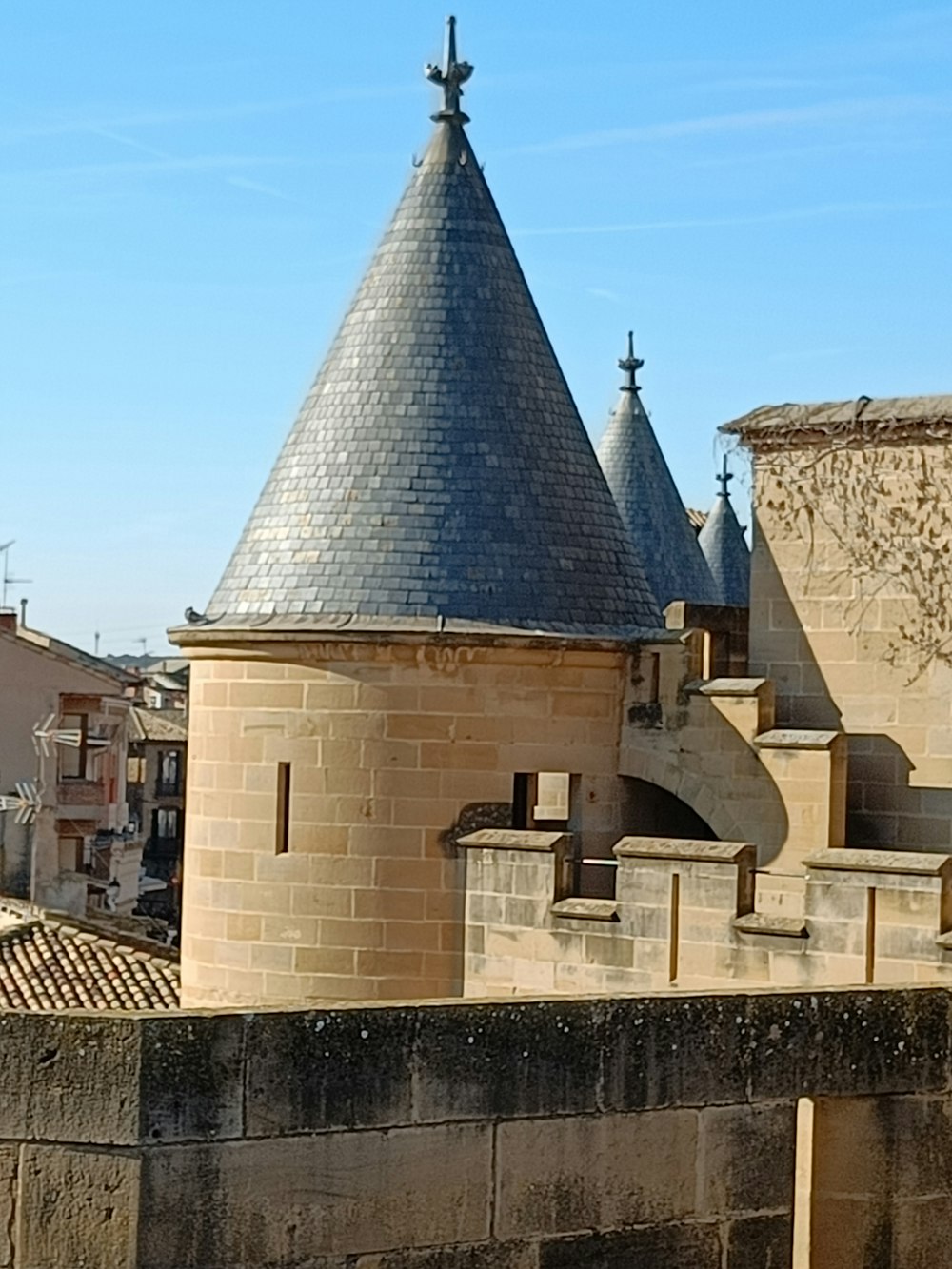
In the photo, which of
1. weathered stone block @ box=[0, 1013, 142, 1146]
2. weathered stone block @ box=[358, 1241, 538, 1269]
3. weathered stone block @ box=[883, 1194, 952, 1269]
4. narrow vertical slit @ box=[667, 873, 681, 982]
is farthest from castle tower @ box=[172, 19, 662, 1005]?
weathered stone block @ box=[0, 1013, 142, 1146]

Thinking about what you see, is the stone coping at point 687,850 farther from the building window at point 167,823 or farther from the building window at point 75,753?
the building window at point 167,823

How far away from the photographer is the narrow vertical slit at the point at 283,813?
15.5 m

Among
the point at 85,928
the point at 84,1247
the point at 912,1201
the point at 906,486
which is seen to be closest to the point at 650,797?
the point at 906,486

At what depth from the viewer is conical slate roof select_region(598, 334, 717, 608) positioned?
82.6ft

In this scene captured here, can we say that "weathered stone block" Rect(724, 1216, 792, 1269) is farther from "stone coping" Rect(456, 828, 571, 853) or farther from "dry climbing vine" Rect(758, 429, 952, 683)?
"dry climbing vine" Rect(758, 429, 952, 683)

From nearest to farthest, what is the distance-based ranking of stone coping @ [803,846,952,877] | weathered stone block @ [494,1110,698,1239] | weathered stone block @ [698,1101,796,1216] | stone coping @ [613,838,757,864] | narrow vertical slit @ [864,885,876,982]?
weathered stone block @ [494,1110,698,1239] → weathered stone block @ [698,1101,796,1216] → stone coping @ [803,846,952,877] → narrow vertical slit @ [864,885,876,982] → stone coping @ [613,838,757,864]

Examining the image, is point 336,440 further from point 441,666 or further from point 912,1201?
point 912,1201

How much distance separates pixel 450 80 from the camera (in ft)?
56.5

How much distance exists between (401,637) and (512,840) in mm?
1683

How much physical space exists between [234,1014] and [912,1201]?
8.09 ft

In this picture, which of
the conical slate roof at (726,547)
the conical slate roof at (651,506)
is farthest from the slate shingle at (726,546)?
the conical slate roof at (651,506)

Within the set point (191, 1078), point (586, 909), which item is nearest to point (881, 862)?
point (586, 909)

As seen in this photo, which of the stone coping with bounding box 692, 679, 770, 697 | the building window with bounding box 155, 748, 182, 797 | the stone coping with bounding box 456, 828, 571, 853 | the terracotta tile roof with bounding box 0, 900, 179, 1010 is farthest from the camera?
the building window with bounding box 155, 748, 182, 797

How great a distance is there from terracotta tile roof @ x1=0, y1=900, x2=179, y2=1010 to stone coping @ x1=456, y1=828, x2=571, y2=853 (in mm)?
6616
